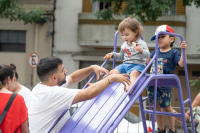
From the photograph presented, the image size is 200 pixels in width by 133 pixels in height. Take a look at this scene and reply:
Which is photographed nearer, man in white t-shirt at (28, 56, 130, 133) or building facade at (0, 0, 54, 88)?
man in white t-shirt at (28, 56, 130, 133)

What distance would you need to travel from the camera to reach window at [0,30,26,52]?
11.7 meters

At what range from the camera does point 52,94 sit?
2.38 metres

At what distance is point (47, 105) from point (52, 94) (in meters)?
0.13

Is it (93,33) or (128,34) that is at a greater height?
(93,33)

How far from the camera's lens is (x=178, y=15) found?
10.3 meters

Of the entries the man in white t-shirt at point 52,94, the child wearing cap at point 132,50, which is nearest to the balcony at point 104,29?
the child wearing cap at point 132,50

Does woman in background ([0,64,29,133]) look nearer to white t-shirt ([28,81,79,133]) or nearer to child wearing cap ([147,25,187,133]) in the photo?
white t-shirt ([28,81,79,133])

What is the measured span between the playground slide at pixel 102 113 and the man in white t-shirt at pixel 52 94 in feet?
0.56

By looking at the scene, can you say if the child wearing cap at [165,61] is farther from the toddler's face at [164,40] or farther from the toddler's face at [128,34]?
the toddler's face at [128,34]

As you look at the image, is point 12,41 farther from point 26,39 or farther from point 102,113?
point 102,113

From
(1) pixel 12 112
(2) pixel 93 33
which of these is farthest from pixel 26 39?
(1) pixel 12 112

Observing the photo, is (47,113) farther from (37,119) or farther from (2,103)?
(2,103)

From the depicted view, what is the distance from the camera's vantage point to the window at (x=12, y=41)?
38.5ft

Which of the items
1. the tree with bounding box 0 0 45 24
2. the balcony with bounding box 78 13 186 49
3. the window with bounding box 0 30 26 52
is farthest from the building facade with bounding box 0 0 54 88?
the tree with bounding box 0 0 45 24
